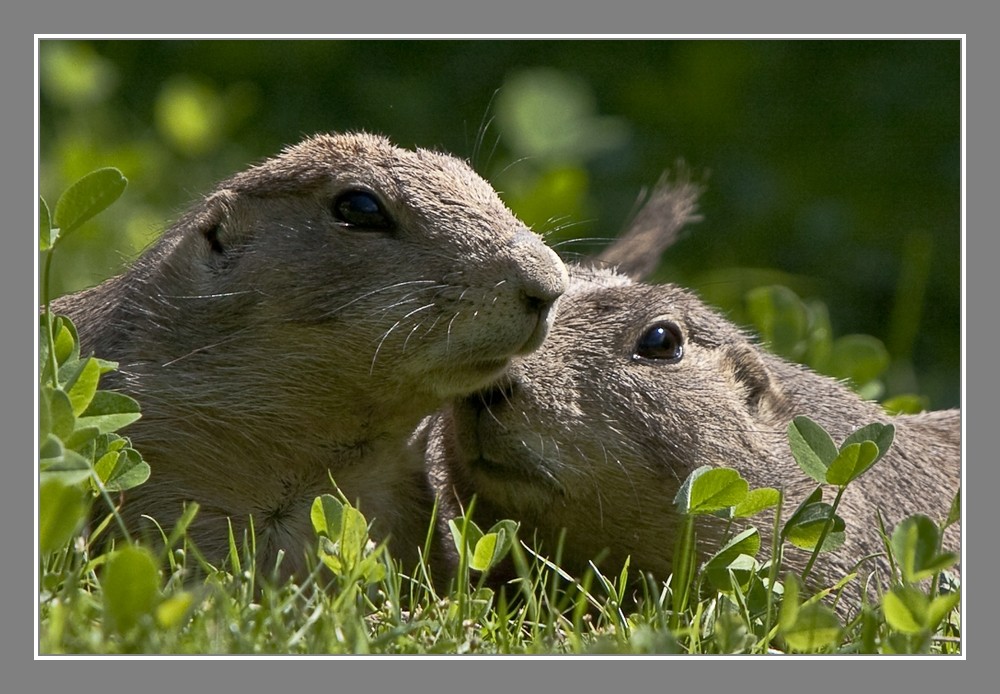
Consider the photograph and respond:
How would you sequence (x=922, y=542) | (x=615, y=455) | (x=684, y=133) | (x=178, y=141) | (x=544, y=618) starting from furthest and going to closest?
(x=684, y=133)
(x=178, y=141)
(x=615, y=455)
(x=544, y=618)
(x=922, y=542)

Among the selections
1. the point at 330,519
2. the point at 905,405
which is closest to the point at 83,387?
the point at 330,519

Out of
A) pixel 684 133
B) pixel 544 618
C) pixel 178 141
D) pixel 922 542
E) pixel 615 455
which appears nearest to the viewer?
pixel 922 542

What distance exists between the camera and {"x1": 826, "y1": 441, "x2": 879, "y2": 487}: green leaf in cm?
421

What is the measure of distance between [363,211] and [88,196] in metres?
0.91

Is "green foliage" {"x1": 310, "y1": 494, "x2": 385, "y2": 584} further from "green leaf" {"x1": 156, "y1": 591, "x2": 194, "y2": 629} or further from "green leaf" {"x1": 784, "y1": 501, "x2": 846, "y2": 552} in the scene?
"green leaf" {"x1": 784, "y1": 501, "x2": 846, "y2": 552}

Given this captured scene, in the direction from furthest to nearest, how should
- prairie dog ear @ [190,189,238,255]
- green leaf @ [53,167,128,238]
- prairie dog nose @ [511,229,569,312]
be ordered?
prairie dog ear @ [190,189,238,255]
prairie dog nose @ [511,229,569,312]
green leaf @ [53,167,128,238]

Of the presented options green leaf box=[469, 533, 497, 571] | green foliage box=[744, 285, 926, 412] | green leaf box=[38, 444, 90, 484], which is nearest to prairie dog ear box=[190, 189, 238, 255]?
green leaf box=[38, 444, 90, 484]

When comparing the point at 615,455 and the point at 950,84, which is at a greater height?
the point at 950,84

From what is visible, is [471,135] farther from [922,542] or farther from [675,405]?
[922,542]

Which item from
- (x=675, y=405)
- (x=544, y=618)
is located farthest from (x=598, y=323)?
(x=544, y=618)

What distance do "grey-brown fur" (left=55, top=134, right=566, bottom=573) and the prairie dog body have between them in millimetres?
246

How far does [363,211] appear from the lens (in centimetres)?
471

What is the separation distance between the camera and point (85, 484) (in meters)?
4.19

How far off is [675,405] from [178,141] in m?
5.05
